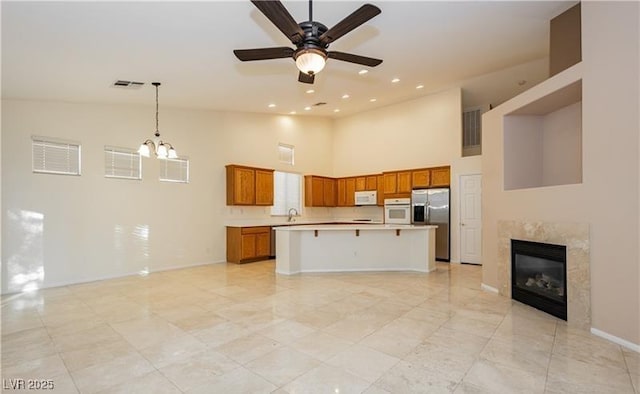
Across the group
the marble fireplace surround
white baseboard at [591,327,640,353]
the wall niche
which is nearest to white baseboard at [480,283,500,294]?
the marble fireplace surround

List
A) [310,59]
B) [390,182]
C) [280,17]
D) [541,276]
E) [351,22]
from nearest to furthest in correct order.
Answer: [280,17] → [351,22] → [310,59] → [541,276] → [390,182]

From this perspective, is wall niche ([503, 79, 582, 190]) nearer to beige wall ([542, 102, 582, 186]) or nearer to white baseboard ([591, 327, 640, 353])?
beige wall ([542, 102, 582, 186])

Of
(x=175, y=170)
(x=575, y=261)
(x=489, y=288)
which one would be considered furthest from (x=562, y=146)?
(x=175, y=170)

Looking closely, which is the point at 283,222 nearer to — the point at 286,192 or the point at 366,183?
the point at 286,192

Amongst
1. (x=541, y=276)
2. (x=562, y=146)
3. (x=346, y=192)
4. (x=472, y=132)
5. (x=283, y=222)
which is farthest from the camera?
(x=346, y=192)

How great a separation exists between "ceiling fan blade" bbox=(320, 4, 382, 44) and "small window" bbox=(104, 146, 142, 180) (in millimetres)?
5065

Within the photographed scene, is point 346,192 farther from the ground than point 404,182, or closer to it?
closer to it

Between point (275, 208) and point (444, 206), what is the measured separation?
448 cm

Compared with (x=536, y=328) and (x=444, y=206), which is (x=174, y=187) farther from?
(x=536, y=328)

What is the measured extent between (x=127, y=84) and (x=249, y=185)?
3.40 m

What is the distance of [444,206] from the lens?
731cm

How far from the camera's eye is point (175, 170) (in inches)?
265

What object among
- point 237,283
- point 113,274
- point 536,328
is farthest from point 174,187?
point 536,328

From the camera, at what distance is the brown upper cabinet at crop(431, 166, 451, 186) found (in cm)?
733
